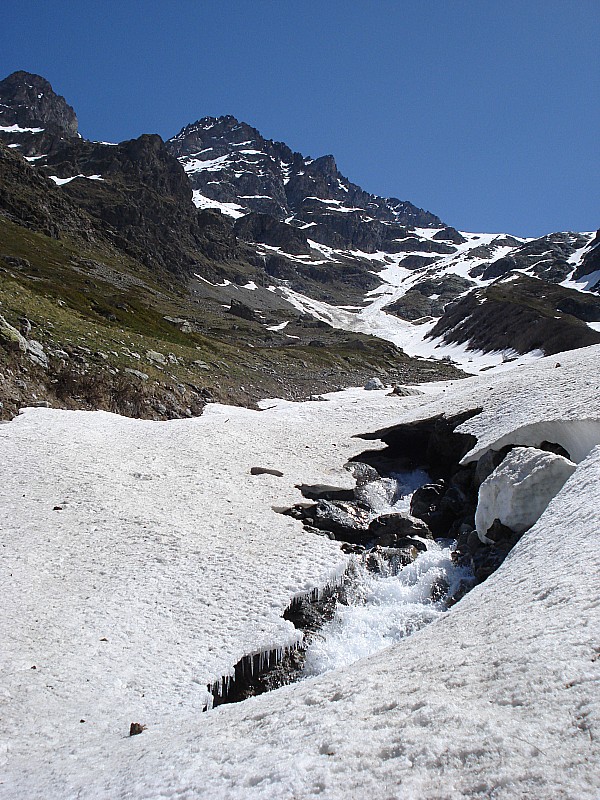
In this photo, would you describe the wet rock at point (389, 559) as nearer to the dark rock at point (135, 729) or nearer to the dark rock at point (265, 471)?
the dark rock at point (265, 471)

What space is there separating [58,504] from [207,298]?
6202 inches

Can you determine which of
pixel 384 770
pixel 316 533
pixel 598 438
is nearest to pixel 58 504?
pixel 316 533

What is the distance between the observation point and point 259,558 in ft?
50.4

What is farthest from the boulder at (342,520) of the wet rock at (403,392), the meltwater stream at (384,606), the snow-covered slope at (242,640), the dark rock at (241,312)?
the dark rock at (241,312)

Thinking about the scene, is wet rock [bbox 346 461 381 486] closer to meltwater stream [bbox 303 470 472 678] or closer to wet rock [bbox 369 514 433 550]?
wet rock [bbox 369 514 433 550]

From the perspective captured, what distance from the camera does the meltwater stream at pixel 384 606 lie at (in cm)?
1243

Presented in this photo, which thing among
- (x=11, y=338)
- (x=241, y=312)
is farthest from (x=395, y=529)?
(x=241, y=312)

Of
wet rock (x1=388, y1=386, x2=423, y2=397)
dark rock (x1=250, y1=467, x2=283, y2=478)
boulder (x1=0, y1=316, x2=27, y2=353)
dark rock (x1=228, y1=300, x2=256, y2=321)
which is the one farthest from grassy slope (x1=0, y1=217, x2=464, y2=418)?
dark rock (x1=228, y1=300, x2=256, y2=321)

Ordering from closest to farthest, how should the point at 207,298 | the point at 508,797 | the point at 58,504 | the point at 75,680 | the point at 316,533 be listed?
the point at 508,797
the point at 75,680
the point at 58,504
the point at 316,533
the point at 207,298

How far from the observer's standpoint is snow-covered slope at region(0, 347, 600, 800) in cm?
546

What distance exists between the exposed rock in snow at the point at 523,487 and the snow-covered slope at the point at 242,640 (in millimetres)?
744

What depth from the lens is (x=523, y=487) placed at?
14312 mm

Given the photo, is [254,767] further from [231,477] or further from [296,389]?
[296,389]

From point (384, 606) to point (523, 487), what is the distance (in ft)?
17.8
